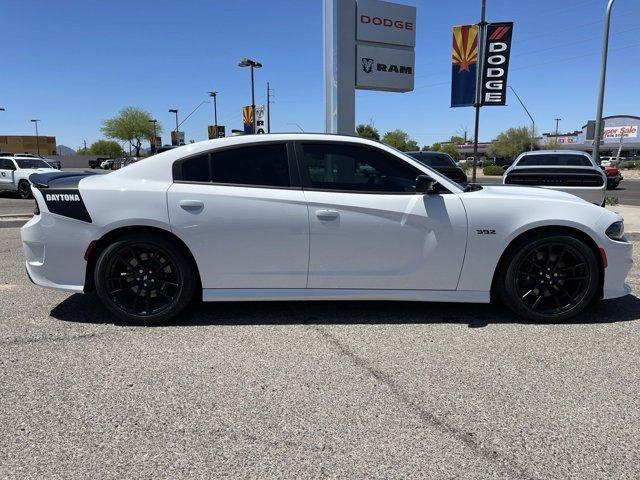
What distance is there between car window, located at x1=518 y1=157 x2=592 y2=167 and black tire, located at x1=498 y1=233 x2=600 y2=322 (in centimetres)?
739

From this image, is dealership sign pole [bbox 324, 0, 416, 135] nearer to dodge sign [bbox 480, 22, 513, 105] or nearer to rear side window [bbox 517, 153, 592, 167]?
rear side window [bbox 517, 153, 592, 167]

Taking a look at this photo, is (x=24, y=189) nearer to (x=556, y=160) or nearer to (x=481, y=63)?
(x=481, y=63)

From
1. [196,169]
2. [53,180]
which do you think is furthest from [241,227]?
[53,180]

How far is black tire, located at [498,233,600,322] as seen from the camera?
4156 millimetres

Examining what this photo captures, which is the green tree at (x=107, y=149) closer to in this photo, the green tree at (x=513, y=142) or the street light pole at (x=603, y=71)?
the green tree at (x=513, y=142)

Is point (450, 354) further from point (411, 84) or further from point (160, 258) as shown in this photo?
point (411, 84)

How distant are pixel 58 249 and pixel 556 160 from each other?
10.8 meters

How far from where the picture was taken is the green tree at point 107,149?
359ft

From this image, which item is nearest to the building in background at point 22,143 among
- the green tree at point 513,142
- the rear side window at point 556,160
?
the green tree at point 513,142

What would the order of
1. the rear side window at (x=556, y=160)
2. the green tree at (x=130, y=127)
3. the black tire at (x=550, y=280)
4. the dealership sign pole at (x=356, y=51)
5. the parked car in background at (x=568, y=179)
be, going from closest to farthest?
1. the black tire at (x=550, y=280)
2. the parked car in background at (x=568, y=179)
3. the dealership sign pole at (x=356, y=51)
4. the rear side window at (x=556, y=160)
5. the green tree at (x=130, y=127)

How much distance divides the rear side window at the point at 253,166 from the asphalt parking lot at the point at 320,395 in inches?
48.2

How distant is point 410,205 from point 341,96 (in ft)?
21.3

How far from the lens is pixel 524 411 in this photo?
2.86 metres

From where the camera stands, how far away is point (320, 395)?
3.03m
